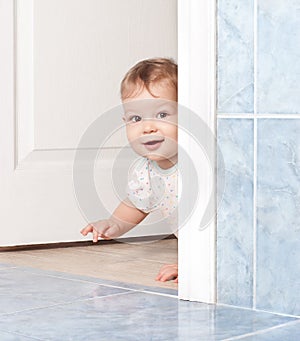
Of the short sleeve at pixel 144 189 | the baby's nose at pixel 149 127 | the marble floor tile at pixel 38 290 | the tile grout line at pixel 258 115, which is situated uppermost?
the tile grout line at pixel 258 115

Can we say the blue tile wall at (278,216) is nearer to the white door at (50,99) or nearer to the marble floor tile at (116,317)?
the marble floor tile at (116,317)

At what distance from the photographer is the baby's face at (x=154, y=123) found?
1.79 m

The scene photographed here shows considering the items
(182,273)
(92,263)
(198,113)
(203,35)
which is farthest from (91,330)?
(92,263)

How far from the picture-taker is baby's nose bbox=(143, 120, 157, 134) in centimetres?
180

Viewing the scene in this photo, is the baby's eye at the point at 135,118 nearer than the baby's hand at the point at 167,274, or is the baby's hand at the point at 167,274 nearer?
the baby's hand at the point at 167,274

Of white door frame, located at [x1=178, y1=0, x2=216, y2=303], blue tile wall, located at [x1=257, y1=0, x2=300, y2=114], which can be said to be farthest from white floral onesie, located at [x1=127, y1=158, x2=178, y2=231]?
blue tile wall, located at [x1=257, y1=0, x2=300, y2=114]

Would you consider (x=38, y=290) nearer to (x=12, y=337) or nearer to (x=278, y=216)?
(x=12, y=337)

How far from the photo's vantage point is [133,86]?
6.07 ft

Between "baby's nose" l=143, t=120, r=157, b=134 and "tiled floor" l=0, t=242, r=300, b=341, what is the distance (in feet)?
1.22

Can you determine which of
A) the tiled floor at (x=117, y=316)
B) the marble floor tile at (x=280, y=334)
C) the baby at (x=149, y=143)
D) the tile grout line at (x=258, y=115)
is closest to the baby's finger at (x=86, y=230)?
the baby at (x=149, y=143)

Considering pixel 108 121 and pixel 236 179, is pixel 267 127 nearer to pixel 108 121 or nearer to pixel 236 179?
pixel 236 179

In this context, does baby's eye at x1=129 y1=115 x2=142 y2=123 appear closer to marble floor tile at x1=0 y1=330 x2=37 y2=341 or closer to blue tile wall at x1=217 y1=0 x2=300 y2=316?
blue tile wall at x1=217 y1=0 x2=300 y2=316

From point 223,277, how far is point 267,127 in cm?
25

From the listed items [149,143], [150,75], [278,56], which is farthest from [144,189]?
[278,56]
